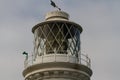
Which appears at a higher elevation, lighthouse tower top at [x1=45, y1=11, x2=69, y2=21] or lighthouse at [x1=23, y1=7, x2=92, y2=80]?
Result: lighthouse tower top at [x1=45, y1=11, x2=69, y2=21]

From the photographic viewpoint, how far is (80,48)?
28.2 metres

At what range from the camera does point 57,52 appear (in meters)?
26.9

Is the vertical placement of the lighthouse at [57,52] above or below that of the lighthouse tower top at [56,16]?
below

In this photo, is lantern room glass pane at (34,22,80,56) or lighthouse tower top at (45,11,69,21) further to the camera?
lighthouse tower top at (45,11,69,21)

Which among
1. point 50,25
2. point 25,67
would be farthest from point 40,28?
point 25,67

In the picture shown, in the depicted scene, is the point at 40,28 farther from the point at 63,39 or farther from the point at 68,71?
the point at 68,71

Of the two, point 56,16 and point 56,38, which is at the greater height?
point 56,16

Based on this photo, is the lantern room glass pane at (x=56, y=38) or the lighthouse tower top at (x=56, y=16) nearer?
the lantern room glass pane at (x=56, y=38)

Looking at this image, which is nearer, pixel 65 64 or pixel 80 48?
pixel 65 64

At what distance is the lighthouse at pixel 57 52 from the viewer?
85.5ft

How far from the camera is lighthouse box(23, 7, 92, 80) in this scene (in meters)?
26.1

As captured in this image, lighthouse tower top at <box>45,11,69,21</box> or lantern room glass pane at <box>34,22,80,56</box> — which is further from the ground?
lighthouse tower top at <box>45,11,69,21</box>

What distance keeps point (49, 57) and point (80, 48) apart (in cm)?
248

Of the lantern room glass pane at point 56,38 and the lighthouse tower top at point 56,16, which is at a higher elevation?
the lighthouse tower top at point 56,16
